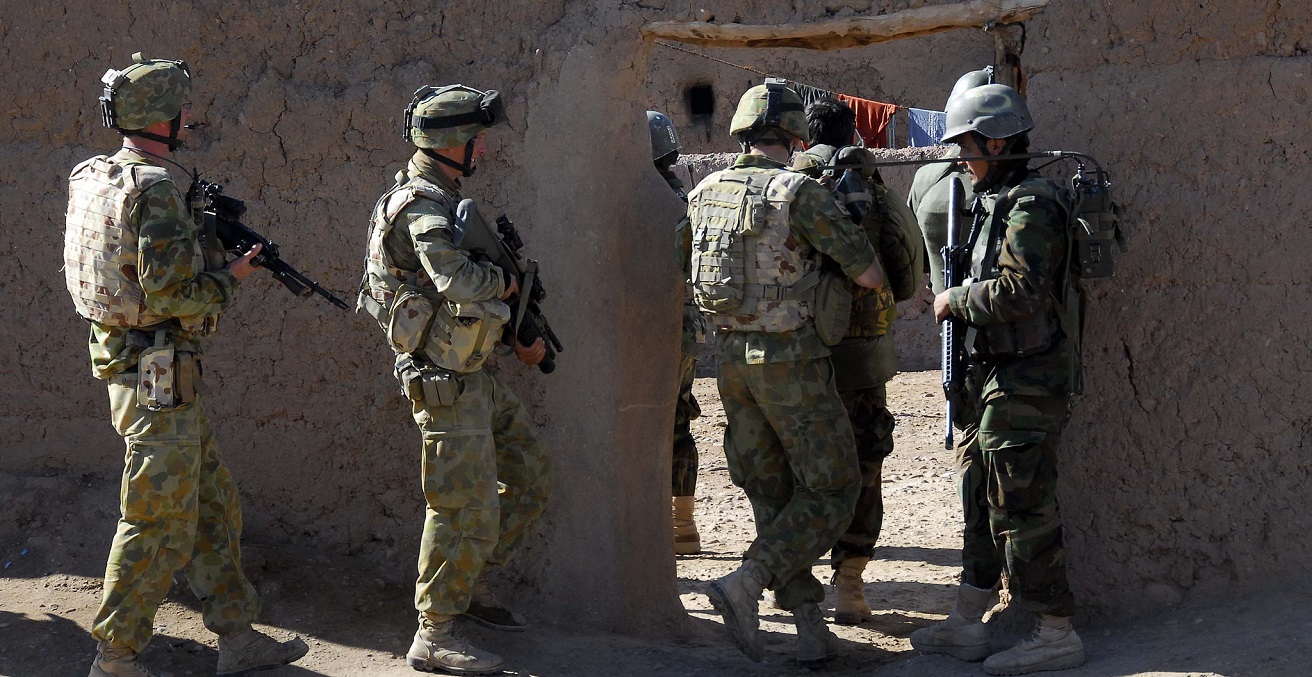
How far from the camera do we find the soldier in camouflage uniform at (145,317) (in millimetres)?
4023

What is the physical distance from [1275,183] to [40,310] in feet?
15.2

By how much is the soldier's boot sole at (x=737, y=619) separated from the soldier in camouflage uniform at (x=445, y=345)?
78 cm

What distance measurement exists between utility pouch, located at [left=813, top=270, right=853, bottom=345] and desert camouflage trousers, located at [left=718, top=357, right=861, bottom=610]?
0.38 ft

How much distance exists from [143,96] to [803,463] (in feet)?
8.12

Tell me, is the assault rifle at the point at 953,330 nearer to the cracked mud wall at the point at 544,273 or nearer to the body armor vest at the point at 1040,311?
the body armor vest at the point at 1040,311

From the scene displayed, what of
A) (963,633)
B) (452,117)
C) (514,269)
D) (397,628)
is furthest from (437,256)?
(963,633)

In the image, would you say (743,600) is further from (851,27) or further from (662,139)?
(662,139)

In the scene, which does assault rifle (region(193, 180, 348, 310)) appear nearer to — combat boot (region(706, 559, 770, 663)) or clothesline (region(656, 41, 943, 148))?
combat boot (region(706, 559, 770, 663))

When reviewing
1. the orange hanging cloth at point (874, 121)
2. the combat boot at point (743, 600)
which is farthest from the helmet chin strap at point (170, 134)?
the orange hanging cloth at point (874, 121)

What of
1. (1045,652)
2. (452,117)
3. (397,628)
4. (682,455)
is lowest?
(397,628)

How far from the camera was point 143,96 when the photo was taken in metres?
4.11

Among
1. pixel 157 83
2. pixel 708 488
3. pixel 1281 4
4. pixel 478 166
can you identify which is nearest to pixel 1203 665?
pixel 1281 4

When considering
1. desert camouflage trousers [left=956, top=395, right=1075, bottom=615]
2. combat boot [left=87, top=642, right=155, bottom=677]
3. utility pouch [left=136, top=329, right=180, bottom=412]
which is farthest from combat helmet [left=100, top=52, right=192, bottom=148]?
desert camouflage trousers [left=956, top=395, right=1075, bottom=615]

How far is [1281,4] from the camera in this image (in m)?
4.27
